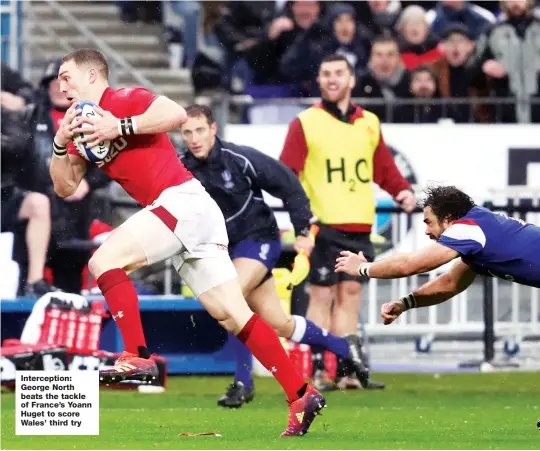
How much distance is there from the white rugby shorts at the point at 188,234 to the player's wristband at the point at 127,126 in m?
0.39

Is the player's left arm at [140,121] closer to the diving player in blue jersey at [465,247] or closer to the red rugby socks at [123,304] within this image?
the red rugby socks at [123,304]

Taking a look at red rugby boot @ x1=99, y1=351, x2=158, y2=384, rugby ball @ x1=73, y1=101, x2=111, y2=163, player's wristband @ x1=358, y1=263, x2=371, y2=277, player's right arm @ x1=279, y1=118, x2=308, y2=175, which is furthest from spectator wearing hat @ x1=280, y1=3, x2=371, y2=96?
red rugby boot @ x1=99, y1=351, x2=158, y2=384

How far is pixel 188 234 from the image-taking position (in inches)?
332

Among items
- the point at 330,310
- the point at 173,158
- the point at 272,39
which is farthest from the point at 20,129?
the point at 173,158

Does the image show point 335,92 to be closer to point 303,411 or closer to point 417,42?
point 303,411

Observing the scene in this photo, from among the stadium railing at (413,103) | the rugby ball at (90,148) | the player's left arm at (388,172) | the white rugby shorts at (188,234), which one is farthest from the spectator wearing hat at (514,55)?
the rugby ball at (90,148)

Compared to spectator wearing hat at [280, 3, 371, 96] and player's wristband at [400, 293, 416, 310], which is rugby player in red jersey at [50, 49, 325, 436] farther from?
spectator wearing hat at [280, 3, 371, 96]

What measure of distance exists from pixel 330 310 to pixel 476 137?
390 cm

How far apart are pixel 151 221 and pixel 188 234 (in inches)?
8.6

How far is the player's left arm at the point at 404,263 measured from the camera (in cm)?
813

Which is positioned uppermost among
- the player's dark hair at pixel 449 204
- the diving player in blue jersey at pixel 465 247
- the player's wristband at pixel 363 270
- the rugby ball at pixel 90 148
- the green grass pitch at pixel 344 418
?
the rugby ball at pixel 90 148

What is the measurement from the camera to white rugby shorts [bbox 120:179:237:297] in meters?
8.35

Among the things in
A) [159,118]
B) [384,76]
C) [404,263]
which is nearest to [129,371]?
[159,118]

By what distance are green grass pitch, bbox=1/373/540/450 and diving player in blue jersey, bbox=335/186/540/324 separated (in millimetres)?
822
